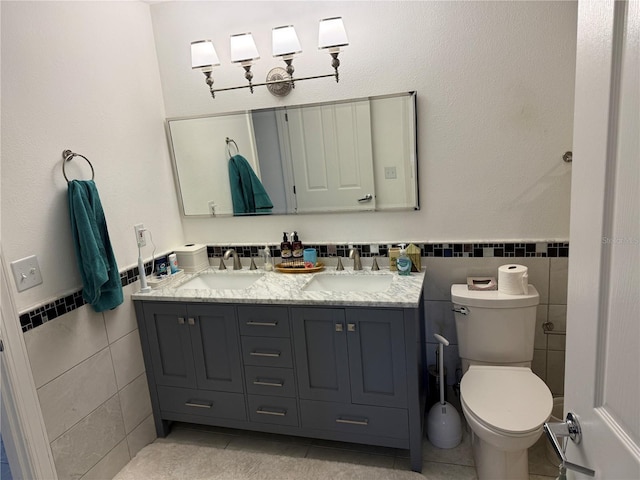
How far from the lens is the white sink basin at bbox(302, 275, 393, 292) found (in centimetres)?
239

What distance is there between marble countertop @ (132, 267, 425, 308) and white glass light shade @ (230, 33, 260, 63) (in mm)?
1194

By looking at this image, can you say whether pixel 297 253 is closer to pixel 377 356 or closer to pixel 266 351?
pixel 266 351

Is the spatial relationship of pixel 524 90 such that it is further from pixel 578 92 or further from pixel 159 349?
pixel 159 349

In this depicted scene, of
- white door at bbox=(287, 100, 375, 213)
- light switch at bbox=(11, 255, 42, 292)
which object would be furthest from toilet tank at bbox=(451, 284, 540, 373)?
light switch at bbox=(11, 255, 42, 292)

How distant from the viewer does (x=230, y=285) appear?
104 inches

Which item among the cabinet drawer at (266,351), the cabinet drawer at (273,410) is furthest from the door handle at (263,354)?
the cabinet drawer at (273,410)

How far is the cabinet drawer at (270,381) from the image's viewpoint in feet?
7.31

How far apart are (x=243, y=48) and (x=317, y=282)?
51.8 inches

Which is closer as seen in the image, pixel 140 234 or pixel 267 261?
pixel 140 234

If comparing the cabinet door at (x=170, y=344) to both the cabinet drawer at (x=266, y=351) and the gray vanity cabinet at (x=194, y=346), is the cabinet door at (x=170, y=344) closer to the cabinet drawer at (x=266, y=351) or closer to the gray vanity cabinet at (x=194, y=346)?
the gray vanity cabinet at (x=194, y=346)

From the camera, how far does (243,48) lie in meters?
2.31

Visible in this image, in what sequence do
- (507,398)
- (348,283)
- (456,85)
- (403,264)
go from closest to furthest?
(507,398)
(456,85)
(403,264)
(348,283)

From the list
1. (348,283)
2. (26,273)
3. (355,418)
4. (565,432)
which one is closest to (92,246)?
(26,273)

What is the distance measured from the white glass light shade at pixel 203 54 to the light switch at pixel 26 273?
50.6 inches
